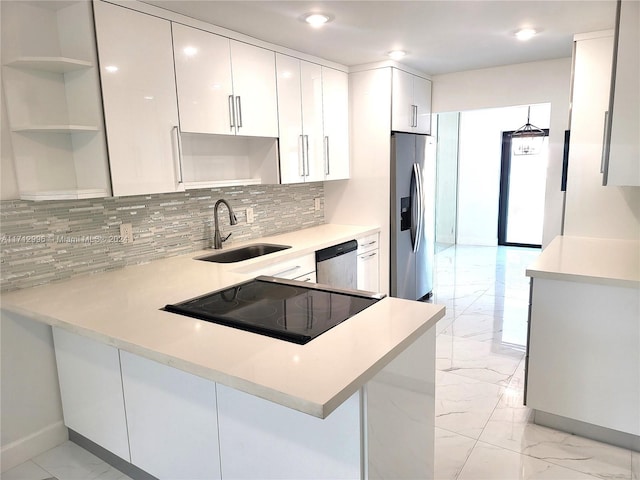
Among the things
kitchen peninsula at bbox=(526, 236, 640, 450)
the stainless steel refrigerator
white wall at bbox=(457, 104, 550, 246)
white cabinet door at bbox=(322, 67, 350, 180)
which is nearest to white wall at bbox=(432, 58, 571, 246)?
the stainless steel refrigerator

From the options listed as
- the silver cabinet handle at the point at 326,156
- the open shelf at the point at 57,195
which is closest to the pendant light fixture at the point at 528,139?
the silver cabinet handle at the point at 326,156

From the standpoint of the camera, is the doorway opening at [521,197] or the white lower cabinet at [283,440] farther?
the doorway opening at [521,197]

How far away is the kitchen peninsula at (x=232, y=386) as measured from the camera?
124cm

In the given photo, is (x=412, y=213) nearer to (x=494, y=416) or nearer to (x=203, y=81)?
(x=494, y=416)

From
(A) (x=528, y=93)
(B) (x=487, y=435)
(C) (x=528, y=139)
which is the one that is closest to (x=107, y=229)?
(B) (x=487, y=435)

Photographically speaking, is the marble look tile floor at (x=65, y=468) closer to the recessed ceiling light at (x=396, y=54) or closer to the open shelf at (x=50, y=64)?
the open shelf at (x=50, y=64)

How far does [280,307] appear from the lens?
1738 mm

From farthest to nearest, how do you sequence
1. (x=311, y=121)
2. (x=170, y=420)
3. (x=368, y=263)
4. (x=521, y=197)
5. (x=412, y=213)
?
(x=521, y=197), (x=412, y=213), (x=368, y=263), (x=311, y=121), (x=170, y=420)

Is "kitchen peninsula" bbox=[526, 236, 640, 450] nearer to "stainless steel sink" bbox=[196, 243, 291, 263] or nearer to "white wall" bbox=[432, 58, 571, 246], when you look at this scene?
"white wall" bbox=[432, 58, 571, 246]

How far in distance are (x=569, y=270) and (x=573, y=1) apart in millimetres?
1462

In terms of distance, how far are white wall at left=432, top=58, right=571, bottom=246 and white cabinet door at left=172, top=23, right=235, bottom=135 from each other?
2.44 meters

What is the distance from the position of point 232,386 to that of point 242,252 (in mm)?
1983

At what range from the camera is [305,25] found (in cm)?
263

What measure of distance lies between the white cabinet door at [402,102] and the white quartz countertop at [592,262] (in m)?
1.64
